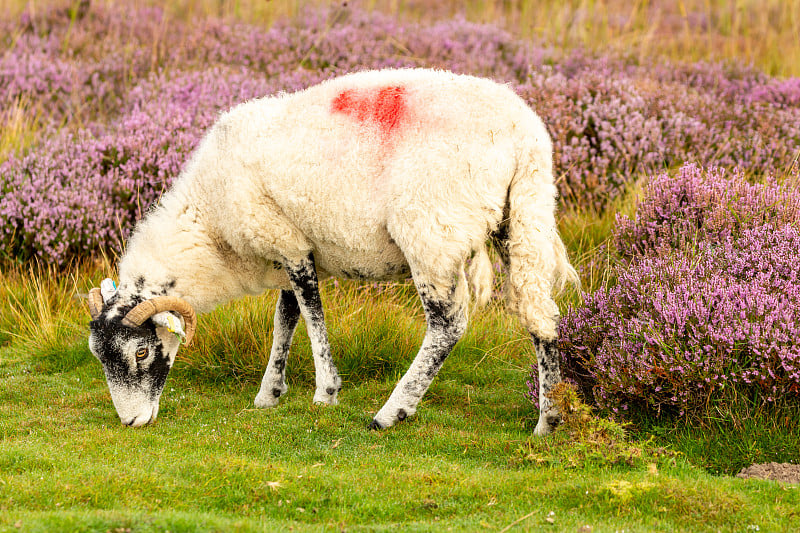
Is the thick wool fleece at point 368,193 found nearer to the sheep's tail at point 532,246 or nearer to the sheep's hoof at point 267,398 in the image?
the sheep's tail at point 532,246

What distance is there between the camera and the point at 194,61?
1188 centimetres

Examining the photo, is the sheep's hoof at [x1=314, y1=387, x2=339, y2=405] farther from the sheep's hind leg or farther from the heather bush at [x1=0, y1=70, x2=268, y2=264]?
the heather bush at [x1=0, y1=70, x2=268, y2=264]

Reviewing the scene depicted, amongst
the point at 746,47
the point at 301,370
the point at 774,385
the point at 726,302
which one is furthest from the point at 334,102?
the point at 746,47

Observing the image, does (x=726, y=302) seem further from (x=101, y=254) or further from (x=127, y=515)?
(x=101, y=254)

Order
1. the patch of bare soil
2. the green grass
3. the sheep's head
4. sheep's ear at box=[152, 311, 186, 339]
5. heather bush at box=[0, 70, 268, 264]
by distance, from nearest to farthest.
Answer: the green grass
the patch of bare soil
sheep's ear at box=[152, 311, 186, 339]
the sheep's head
heather bush at box=[0, 70, 268, 264]

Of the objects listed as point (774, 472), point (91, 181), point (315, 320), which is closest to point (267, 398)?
point (315, 320)

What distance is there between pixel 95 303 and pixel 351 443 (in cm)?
210

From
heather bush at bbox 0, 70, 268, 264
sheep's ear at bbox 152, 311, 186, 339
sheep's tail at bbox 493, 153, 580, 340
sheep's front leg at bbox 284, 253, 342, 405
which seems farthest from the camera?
heather bush at bbox 0, 70, 268, 264

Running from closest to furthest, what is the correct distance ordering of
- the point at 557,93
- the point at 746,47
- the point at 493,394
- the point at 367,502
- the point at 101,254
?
the point at 367,502 < the point at 493,394 < the point at 101,254 < the point at 557,93 < the point at 746,47

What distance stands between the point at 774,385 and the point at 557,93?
5597 millimetres

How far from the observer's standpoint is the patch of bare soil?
15.2 ft

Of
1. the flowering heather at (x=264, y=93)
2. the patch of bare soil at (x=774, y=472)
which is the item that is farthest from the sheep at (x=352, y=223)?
the flowering heather at (x=264, y=93)

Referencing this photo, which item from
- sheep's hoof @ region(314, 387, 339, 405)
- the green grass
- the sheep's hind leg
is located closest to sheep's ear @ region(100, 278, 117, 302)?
the green grass

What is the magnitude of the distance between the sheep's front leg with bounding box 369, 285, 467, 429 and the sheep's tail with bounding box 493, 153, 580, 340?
0.39m
